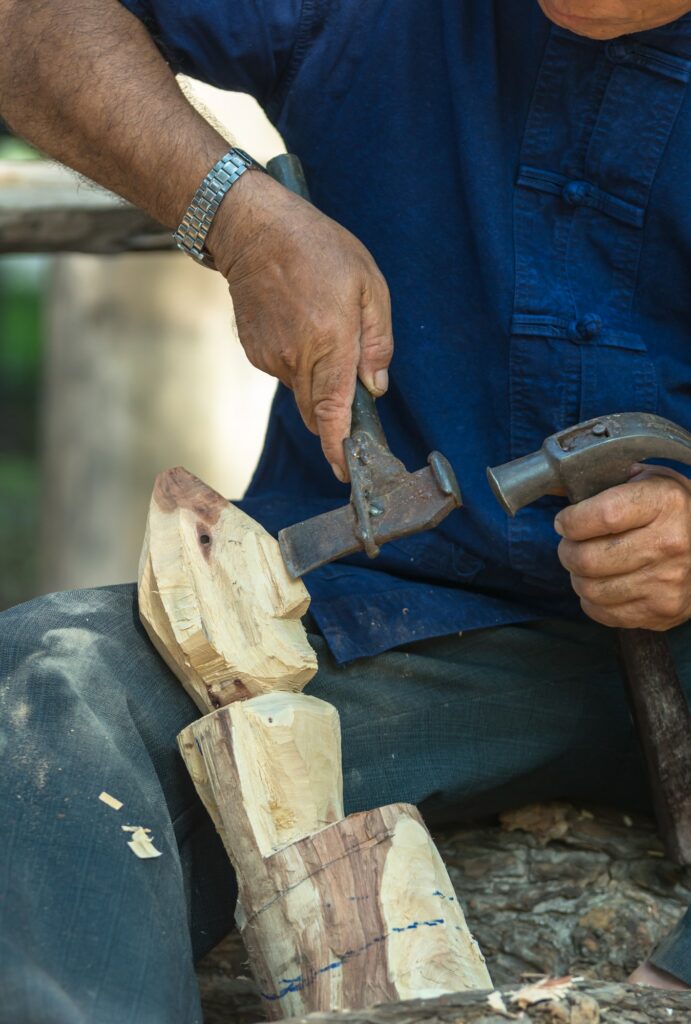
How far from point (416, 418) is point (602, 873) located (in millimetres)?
883

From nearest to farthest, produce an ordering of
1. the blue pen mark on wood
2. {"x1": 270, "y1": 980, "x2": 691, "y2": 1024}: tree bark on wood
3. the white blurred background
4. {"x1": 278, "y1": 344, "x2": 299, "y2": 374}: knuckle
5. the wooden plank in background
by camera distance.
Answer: {"x1": 270, "y1": 980, "x2": 691, "y2": 1024}: tree bark on wood, the blue pen mark on wood, {"x1": 278, "y1": 344, "x2": 299, "y2": 374}: knuckle, the wooden plank in background, the white blurred background

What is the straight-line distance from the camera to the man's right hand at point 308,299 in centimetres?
187

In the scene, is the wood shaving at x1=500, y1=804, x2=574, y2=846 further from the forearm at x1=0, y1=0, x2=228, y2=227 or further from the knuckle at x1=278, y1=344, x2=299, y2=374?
the forearm at x1=0, y1=0, x2=228, y2=227

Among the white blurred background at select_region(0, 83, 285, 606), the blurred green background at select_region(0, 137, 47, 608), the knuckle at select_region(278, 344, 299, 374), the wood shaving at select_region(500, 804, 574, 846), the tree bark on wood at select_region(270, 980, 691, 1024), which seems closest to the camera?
the tree bark on wood at select_region(270, 980, 691, 1024)

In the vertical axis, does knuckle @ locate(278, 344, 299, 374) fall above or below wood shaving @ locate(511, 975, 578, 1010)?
above

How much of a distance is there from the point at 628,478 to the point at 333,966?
808 millimetres

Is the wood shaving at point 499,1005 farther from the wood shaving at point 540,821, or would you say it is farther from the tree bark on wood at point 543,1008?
the wood shaving at point 540,821

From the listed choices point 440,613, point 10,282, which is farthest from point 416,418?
point 10,282

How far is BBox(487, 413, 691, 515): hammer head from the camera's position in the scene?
5.90 ft

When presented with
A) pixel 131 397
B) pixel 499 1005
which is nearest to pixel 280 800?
pixel 499 1005

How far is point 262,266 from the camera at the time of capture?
6.31 feet

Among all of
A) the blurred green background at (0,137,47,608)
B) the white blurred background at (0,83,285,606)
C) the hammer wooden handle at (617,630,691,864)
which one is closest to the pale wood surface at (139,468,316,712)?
the hammer wooden handle at (617,630,691,864)

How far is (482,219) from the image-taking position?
2.03 metres

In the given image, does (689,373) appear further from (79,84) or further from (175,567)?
(79,84)
